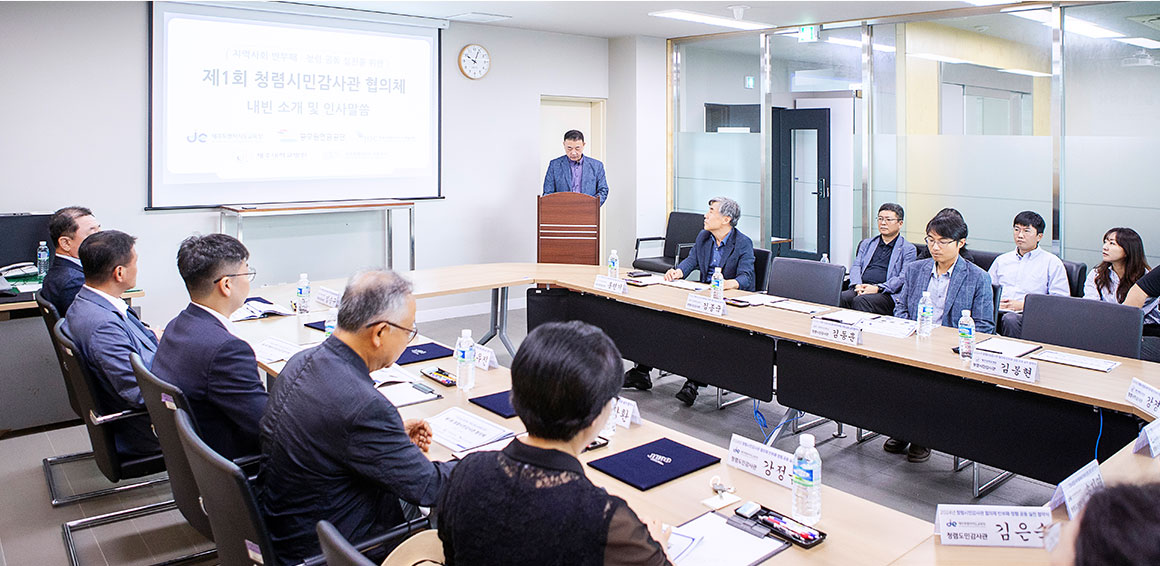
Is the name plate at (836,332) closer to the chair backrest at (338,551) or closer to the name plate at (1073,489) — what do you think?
the name plate at (1073,489)

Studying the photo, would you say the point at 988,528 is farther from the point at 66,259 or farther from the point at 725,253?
the point at 66,259

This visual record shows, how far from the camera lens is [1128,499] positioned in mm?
979

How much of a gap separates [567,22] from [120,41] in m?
3.37

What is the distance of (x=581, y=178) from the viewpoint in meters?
7.57

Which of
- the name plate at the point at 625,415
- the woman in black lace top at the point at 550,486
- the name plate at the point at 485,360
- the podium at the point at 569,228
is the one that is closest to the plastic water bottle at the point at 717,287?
the name plate at the point at 485,360

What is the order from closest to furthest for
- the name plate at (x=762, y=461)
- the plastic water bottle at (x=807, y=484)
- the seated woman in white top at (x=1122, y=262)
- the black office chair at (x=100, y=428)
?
the plastic water bottle at (x=807, y=484) → the name plate at (x=762, y=461) → the black office chair at (x=100, y=428) → the seated woman in white top at (x=1122, y=262)

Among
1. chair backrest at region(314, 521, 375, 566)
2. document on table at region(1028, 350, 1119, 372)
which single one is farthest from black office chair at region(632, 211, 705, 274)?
chair backrest at region(314, 521, 375, 566)

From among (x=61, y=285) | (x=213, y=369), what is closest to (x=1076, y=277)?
(x=213, y=369)

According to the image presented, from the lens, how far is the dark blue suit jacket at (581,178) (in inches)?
296

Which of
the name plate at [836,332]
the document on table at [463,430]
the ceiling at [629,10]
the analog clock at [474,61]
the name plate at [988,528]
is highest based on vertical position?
the ceiling at [629,10]

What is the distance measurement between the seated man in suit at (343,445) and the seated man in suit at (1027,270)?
424 cm

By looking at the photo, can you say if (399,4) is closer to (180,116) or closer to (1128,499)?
(180,116)

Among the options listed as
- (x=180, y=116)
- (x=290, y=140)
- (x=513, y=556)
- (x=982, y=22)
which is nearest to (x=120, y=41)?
(x=180, y=116)

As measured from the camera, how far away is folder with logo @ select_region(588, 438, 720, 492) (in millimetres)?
2244
